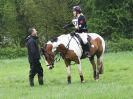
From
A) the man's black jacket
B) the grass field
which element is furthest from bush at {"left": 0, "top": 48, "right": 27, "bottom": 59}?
the man's black jacket

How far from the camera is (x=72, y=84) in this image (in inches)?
691

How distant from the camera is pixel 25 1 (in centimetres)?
5438

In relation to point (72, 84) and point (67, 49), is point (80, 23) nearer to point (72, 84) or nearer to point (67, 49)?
point (67, 49)

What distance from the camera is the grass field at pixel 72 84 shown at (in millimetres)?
13547

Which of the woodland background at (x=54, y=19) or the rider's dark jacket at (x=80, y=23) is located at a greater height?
the rider's dark jacket at (x=80, y=23)

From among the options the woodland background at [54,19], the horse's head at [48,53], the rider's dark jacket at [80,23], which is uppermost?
the rider's dark jacket at [80,23]

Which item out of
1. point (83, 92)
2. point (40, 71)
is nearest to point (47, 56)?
point (40, 71)

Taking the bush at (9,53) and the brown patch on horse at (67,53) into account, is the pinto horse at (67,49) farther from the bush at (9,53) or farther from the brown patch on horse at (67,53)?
the bush at (9,53)

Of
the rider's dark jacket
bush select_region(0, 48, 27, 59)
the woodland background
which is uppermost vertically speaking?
the rider's dark jacket

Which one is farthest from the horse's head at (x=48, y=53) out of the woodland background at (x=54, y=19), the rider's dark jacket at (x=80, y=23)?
the woodland background at (x=54, y=19)

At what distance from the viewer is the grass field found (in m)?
13.5

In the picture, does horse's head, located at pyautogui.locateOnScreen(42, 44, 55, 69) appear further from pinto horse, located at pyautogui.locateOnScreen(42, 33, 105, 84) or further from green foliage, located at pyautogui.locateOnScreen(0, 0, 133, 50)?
green foliage, located at pyautogui.locateOnScreen(0, 0, 133, 50)

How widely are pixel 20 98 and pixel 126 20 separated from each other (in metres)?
36.2

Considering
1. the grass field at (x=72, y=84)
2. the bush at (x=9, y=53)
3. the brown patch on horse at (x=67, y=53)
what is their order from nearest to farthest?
the grass field at (x=72, y=84) < the brown patch on horse at (x=67, y=53) < the bush at (x=9, y=53)
